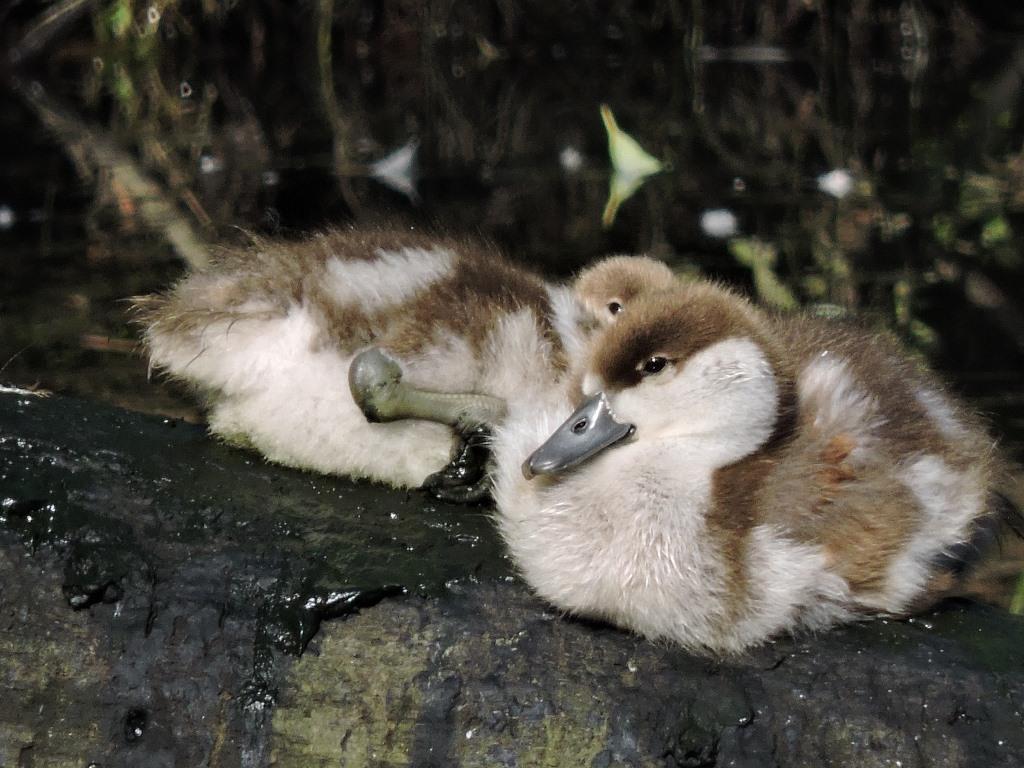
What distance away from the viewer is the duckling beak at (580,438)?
2645 millimetres

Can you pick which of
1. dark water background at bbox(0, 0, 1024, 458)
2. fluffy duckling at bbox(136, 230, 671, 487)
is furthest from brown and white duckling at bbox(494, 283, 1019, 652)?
dark water background at bbox(0, 0, 1024, 458)

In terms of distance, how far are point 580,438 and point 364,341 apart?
643 millimetres

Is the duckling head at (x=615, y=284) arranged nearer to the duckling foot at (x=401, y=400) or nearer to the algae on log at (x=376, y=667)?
the duckling foot at (x=401, y=400)

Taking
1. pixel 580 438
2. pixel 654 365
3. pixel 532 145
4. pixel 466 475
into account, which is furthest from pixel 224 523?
pixel 532 145

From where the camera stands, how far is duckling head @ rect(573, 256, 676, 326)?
10.7 feet

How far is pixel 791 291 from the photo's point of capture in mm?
A: 5230

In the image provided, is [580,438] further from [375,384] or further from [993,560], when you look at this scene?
[993,560]

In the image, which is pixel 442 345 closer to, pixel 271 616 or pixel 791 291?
pixel 271 616

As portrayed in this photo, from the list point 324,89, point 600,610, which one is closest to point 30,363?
point 600,610

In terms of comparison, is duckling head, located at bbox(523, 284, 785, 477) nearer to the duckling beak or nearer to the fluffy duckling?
the duckling beak

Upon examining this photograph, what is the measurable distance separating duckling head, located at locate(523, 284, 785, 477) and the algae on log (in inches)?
13.3

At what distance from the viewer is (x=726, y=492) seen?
2580 mm

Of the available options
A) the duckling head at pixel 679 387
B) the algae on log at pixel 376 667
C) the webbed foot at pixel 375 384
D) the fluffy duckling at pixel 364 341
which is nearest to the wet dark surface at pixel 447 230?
the algae on log at pixel 376 667

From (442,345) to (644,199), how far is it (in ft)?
12.6
